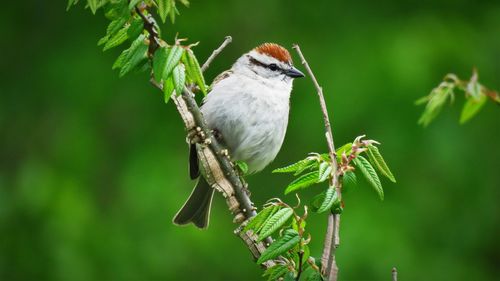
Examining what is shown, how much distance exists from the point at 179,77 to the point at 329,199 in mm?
589

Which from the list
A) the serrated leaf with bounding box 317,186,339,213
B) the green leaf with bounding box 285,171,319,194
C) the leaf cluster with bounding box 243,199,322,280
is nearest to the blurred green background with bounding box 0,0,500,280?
the leaf cluster with bounding box 243,199,322,280

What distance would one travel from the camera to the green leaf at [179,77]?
8.37 feet

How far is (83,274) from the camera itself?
7.20 metres

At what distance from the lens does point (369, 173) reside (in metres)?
2.52

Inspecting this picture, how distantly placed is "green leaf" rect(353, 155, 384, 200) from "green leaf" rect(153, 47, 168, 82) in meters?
0.64

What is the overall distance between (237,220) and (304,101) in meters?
4.46

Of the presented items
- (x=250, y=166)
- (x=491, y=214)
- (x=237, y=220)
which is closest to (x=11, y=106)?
(x=250, y=166)

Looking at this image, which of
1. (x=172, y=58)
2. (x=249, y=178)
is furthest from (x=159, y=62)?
(x=249, y=178)

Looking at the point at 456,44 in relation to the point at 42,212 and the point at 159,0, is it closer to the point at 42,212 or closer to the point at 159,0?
the point at 42,212

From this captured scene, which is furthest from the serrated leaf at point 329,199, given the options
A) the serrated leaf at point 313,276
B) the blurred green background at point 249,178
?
the blurred green background at point 249,178

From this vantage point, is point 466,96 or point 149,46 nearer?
point 466,96

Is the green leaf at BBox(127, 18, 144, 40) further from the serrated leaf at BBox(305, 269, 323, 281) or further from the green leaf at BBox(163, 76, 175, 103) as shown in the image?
the serrated leaf at BBox(305, 269, 323, 281)

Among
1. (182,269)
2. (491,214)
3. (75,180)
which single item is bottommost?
(491,214)

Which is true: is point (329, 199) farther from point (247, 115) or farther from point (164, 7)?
point (247, 115)
